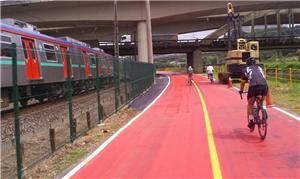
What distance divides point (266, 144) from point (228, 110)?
8310 mm

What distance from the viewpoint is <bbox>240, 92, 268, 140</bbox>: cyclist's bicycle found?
11941mm

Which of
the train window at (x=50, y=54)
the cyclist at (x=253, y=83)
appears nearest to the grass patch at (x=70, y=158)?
the cyclist at (x=253, y=83)

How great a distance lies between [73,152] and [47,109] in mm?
1123

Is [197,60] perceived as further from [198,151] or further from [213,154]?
[213,154]

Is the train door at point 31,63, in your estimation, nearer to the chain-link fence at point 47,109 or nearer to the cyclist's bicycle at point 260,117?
the chain-link fence at point 47,109

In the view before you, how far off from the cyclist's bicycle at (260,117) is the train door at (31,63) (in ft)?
31.9

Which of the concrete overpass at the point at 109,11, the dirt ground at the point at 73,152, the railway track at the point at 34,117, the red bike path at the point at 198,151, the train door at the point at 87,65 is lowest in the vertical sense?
the dirt ground at the point at 73,152

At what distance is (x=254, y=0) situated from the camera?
5834 cm

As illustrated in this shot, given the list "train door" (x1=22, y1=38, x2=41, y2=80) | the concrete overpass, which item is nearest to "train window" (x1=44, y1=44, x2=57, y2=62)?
"train door" (x1=22, y1=38, x2=41, y2=80)

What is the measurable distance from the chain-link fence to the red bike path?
46.0 inches

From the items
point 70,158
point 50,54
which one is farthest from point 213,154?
point 50,54

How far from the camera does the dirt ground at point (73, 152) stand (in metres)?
9.36

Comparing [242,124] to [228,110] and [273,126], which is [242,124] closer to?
[273,126]

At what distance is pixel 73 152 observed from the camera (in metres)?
11.3
